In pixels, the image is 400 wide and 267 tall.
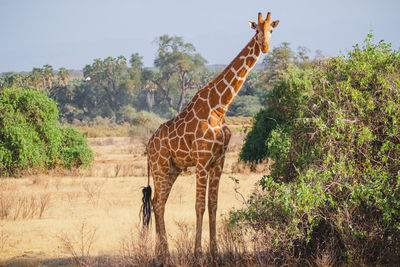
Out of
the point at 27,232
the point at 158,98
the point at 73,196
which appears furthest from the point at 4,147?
the point at 158,98

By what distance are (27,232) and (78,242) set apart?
3.77 ft

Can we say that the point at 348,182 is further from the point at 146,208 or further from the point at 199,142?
the point at 146,208

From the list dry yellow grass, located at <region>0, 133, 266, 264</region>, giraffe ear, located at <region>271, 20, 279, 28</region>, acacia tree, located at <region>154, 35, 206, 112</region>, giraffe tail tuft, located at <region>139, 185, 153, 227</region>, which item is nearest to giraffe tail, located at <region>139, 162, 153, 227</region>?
giraffe tail tuft, located at <region>139, 185, 153, 227</region>

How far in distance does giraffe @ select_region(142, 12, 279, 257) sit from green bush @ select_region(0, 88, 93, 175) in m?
9.96

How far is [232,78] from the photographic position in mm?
6027

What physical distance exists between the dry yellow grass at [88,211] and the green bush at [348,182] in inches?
32.1

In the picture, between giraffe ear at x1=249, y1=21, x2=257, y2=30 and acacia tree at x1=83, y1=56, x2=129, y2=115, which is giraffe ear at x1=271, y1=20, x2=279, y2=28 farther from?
acacia tree at x1=83, y1=56, x2=129, y2=115

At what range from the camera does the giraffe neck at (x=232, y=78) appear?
5.91 metres

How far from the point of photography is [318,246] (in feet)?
18.3

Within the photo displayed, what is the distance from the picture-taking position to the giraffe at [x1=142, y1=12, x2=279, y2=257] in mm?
5922

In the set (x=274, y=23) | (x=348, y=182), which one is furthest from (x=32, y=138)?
(x=348, y=182)

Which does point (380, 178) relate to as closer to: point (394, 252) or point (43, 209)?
point (394, 252)

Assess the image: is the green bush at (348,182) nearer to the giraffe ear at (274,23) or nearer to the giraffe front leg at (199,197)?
the giraffe front leg at (199,197)

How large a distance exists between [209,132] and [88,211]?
6.08 meters
